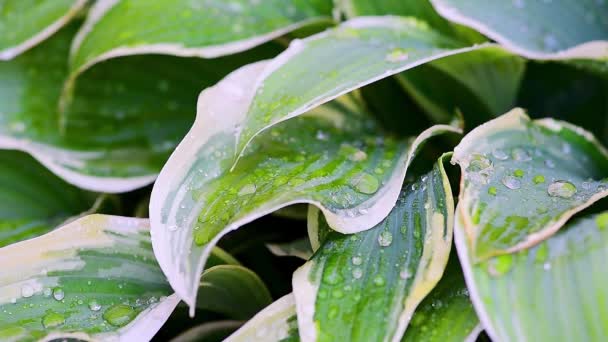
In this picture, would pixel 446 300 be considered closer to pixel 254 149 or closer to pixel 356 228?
pixel 356 228

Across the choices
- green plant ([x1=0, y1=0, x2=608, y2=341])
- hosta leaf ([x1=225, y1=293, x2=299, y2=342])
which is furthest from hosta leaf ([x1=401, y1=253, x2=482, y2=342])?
hosta leaf ([x1=225, y1=293, x2=299, y2=342])

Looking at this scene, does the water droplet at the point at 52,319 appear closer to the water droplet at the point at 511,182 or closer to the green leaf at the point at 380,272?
the green leaf at the point at 380,272

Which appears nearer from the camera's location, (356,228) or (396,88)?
(356,228)

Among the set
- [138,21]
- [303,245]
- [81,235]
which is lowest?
[303,245]

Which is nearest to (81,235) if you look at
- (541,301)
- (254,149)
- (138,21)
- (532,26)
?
(254,149)

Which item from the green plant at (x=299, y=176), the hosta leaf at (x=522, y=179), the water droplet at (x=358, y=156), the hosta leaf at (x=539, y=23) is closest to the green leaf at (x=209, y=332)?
the green plant at (x=299, y=176)

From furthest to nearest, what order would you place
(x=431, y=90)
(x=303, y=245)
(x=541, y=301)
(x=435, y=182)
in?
(x=431, y=90)
(x=303, y=245)
(x=435, y=182)
(x=541, y=301)
